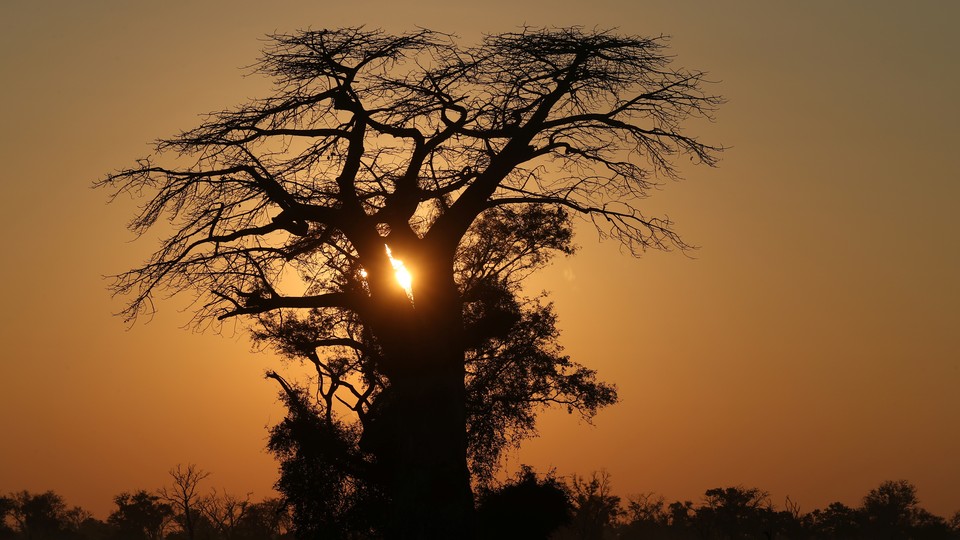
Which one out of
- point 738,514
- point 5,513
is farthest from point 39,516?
point 738,514

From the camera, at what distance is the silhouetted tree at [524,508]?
22.7 meters

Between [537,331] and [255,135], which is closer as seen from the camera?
[255,135]

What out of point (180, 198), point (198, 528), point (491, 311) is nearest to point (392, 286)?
point (180, 198)

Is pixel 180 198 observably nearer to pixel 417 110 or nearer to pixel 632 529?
pixel 417 110

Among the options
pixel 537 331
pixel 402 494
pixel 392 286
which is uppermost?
pixel 537 331

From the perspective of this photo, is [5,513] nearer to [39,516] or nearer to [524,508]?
[39,516]

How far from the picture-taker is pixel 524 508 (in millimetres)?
23125

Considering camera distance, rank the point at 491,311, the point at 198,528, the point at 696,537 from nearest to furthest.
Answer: the point at 491,311 → the point at 198,528 → the point at 696,537

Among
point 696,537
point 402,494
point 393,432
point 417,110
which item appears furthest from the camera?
point 696,537

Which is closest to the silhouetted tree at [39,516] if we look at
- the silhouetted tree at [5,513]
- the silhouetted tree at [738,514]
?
the silhouetted tree at [5,513]

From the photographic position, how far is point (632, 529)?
108 meters

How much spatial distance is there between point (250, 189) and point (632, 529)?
94.5 metres

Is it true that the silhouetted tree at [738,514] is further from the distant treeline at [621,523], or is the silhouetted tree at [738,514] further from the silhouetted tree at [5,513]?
the silhouetted tree at [5,513]

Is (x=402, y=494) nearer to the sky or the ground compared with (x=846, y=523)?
nearer to the ground
